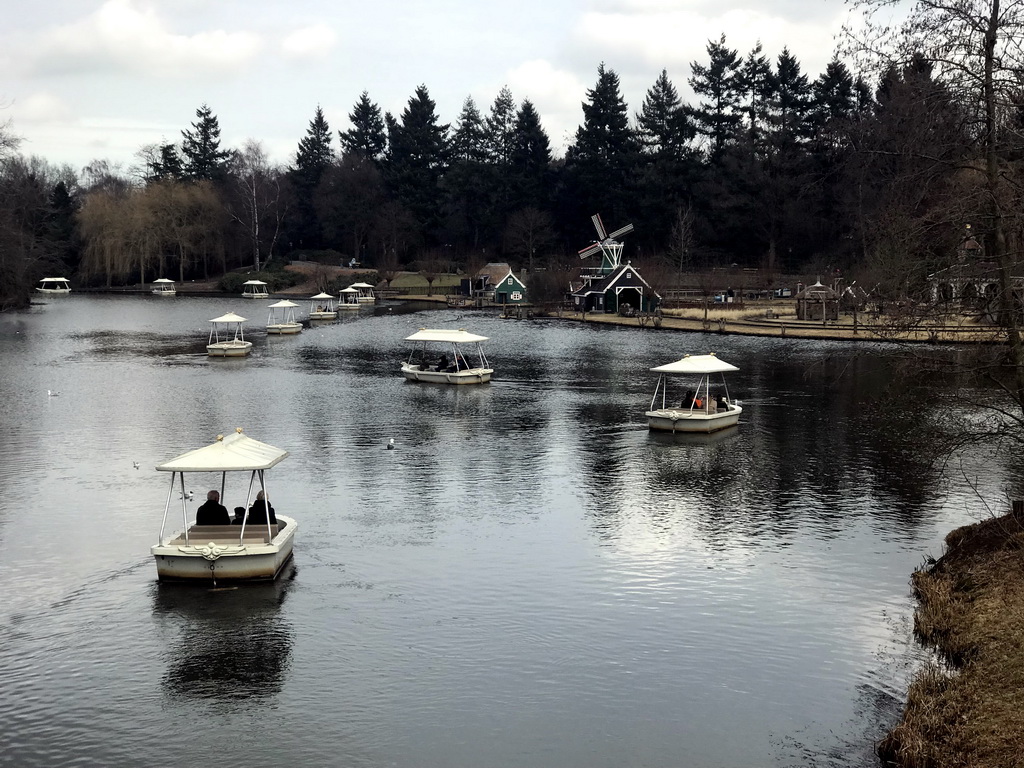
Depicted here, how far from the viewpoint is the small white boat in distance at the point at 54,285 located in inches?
5595

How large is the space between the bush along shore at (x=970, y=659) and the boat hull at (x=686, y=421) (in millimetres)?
15404

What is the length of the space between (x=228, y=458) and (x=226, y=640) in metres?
5.18

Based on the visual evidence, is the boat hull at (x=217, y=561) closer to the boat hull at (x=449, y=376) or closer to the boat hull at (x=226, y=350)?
the boat hull at (x=449, y=376)

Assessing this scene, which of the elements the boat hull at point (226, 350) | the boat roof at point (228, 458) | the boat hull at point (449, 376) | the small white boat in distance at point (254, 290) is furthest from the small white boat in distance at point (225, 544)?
the small white boat in distance at point (254, 290)

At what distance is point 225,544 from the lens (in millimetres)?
22625

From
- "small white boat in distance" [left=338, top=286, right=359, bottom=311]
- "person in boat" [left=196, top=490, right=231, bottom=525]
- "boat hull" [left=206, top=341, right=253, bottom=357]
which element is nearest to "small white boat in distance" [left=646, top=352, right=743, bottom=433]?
"person in boat" [left=196, top=490, right=231, bottom=525]

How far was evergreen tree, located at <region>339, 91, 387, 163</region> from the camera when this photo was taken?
529 ft

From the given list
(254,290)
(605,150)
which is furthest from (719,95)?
(254,290)

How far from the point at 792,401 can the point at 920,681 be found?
31340 mm

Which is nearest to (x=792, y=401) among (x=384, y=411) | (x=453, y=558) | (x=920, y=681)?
(x=384, y=411)

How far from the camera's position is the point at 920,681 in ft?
56.6

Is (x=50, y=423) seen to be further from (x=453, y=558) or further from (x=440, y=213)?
(x=440, y=213)

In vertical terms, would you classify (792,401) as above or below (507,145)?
below

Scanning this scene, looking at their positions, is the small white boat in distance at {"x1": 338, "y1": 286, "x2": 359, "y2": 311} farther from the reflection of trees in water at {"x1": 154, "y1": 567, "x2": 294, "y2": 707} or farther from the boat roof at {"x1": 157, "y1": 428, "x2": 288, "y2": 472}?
the reflection of trees in water at {"x1": 154, "y1": 567, "x2": 294, "y2": 707}
